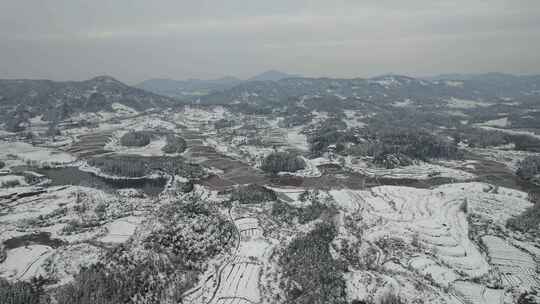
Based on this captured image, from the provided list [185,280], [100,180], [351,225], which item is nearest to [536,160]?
[351,225]

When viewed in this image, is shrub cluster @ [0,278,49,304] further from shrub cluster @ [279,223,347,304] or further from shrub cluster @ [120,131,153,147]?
shrub cluster @ [120,131,153,147]

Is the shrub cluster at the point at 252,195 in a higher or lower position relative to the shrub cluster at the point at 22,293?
higher

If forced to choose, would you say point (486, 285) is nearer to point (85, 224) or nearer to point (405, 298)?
point (405, 298)

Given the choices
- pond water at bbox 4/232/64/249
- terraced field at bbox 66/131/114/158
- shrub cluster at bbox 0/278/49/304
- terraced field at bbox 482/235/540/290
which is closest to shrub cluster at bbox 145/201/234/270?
shrub cluster at bbox 0/278/49/304

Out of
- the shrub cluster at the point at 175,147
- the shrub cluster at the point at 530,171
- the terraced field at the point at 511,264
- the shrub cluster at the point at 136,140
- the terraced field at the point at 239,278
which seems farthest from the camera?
the shrub cluster at the point at 136,140

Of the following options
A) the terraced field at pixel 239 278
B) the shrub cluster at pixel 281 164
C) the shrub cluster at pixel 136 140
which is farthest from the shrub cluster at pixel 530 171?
the shrub cluster at pixel 136 140

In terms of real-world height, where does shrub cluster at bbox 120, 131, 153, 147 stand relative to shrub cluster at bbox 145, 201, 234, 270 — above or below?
above

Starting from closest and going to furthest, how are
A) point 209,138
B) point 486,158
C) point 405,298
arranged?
point 405,298, point 486,158, point 209,138

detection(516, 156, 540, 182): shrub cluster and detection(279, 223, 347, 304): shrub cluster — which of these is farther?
detection(516, 156, 540, 182): shrub cluster

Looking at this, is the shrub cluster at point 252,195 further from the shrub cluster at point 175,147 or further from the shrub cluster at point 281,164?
the shrub cluster at point 175,147

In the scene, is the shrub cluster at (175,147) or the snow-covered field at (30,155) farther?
the shrub cluster at (175,147)

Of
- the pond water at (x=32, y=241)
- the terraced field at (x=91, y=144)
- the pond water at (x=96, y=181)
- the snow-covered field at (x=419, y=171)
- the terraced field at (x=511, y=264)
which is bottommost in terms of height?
the terraced field at (x=511, y=264)
